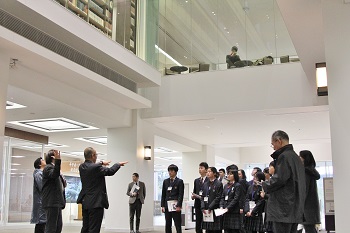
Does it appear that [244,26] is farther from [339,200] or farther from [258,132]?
[339,200]

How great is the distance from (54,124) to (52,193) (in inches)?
266

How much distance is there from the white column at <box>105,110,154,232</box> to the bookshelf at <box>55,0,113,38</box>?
2.99 meters

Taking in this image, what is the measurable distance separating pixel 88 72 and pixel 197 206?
3240 mm

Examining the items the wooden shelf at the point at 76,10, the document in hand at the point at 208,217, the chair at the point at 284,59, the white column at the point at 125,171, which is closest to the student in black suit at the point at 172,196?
the document in hand at the point at 208,217

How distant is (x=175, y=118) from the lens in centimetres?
1194

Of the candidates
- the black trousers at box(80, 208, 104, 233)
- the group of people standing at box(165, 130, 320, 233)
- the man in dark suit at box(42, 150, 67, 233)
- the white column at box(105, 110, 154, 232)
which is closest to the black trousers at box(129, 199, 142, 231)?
the white column at box(105, 110, 154, 232)

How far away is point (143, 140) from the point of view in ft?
40.5

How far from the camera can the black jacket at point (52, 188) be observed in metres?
5.16

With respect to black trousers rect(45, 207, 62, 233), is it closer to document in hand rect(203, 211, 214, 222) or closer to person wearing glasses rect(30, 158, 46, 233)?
person wearing glasses rect(30, 158, 46, 233)

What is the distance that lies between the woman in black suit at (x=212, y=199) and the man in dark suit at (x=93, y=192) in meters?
2.21

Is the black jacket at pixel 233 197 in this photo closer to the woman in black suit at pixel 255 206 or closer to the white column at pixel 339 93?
the woman in black suit at pixel 255 206

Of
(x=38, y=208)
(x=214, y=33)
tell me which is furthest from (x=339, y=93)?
(x=214, y=33)

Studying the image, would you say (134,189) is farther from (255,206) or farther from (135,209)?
(255,206)

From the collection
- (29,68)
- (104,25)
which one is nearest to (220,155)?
(104,25)
